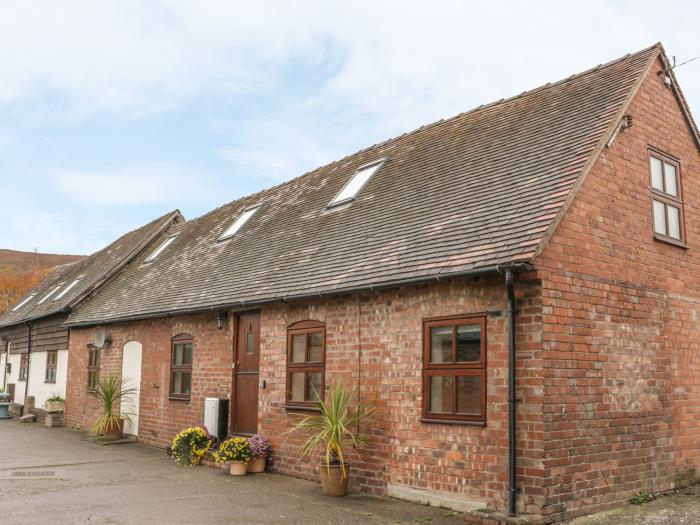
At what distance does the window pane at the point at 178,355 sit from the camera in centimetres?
1491

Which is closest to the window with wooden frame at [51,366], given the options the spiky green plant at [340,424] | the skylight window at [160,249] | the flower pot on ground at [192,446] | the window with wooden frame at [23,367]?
the window with wooden frame at [23,367]

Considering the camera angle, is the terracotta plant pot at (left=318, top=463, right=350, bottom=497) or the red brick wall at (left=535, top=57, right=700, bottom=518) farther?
the terracotta plant pot at (left=318, top=463, right=350, bottom=497)

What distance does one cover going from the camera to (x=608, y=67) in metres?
11.5

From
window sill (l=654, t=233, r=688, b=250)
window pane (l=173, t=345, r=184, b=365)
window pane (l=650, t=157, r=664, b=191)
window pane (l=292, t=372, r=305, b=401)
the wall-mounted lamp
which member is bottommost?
window pane (l=292, t=372, r=305, b=401)

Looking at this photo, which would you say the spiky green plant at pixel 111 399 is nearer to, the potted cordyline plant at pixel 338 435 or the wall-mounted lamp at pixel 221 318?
the wall-mounted lamp at pixel 221 318

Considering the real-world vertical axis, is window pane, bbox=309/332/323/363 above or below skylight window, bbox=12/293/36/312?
below

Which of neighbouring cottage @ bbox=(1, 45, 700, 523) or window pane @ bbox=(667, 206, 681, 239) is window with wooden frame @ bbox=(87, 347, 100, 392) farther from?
window pane @ bbox=(667, 206, 681, 239)

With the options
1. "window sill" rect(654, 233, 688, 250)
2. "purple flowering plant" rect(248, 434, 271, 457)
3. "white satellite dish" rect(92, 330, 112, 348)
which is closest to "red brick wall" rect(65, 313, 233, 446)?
"white satellite dish" rect(92, 330, 112, 348)

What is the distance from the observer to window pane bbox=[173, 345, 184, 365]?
14914 millimetres

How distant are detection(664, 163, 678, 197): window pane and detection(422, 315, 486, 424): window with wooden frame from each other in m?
4.22

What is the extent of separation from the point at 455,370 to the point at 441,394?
0.42 metres

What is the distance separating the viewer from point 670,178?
10.6m

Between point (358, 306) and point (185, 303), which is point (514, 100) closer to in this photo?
point (358, 306)

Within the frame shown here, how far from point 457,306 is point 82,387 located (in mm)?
14544
